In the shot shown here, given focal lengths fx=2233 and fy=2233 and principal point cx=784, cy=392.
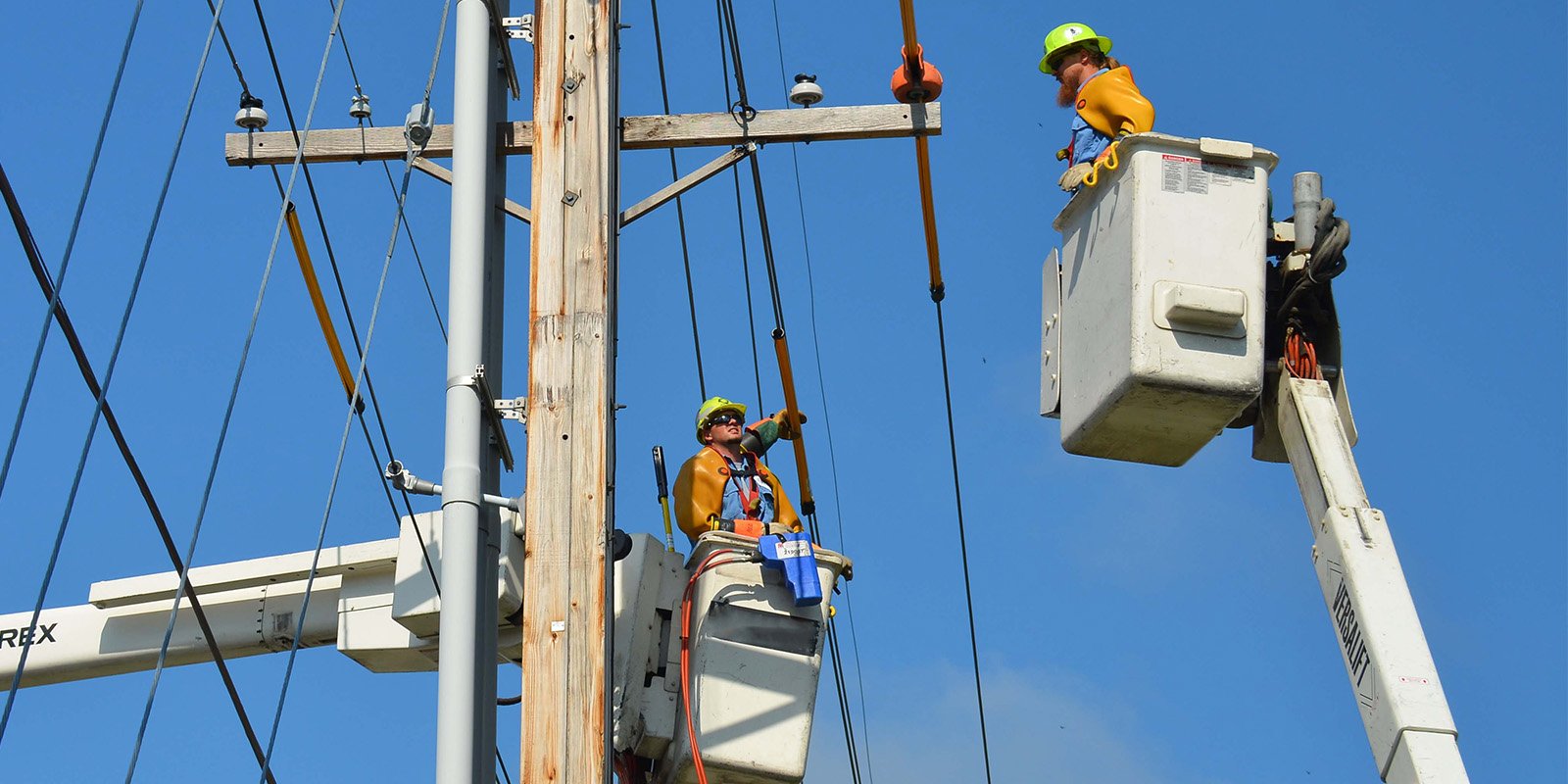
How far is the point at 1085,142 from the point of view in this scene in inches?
304

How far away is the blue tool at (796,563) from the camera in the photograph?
26.4ft

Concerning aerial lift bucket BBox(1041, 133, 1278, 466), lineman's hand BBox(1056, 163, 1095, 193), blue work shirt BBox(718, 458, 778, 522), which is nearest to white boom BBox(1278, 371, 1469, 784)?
aerial lift bucket BBox(1041, 133, 1278, 466)

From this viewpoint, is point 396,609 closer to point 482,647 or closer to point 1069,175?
point 482,647

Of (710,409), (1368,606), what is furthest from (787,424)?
(1368,606)

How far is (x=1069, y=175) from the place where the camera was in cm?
744

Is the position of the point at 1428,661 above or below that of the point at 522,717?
below

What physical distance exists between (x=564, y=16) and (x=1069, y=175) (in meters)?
1.92

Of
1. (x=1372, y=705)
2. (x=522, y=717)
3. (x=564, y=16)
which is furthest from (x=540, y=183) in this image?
(x=1372, y=705)

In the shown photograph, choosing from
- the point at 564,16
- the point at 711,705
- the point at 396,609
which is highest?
the point at 564,16

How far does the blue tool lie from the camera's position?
805 centimetres

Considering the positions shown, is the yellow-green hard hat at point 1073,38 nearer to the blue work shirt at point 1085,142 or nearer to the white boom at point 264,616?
the blue work shirt at point 1085,142

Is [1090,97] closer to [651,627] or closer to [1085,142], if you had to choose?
[1085,142]

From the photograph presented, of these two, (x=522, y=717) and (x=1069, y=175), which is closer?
(x=522, y=717)

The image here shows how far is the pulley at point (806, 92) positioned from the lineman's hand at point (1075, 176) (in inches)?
43.5
